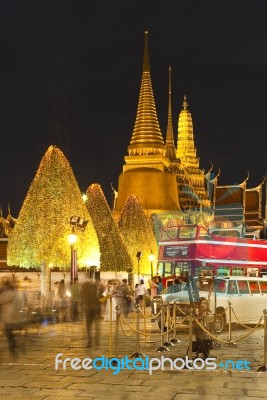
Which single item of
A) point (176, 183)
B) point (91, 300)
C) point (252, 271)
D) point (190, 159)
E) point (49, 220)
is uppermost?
point (190, 159)

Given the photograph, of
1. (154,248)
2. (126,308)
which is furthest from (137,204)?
(126,308)

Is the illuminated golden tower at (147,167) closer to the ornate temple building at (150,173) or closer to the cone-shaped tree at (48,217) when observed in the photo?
the ornate temple building at (150,173)

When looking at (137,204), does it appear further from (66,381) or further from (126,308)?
(66,381)

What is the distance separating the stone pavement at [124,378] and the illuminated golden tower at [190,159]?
71156 mm

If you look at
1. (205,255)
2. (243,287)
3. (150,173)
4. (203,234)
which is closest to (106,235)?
(203,234)

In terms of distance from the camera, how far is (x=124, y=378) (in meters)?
11.8

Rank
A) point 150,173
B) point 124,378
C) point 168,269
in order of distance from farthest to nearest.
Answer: point 150,173 < point 168,269 < point 124,378

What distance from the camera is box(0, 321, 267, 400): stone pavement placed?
34.1ft

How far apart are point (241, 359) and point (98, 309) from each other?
3373 mm

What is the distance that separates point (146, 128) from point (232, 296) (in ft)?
196

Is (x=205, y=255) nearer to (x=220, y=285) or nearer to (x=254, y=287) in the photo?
(x=254, y=287)

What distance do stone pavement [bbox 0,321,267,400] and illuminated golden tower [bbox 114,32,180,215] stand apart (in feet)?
193

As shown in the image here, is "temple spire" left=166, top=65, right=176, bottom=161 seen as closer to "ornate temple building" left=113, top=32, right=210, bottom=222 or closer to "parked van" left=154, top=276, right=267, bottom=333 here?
"ornate temple building" left=113, top=32, right=210, bottom=222

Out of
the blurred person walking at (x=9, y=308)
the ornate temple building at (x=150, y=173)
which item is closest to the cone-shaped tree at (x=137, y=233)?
the ornate temple building at (x=150, y=173)
